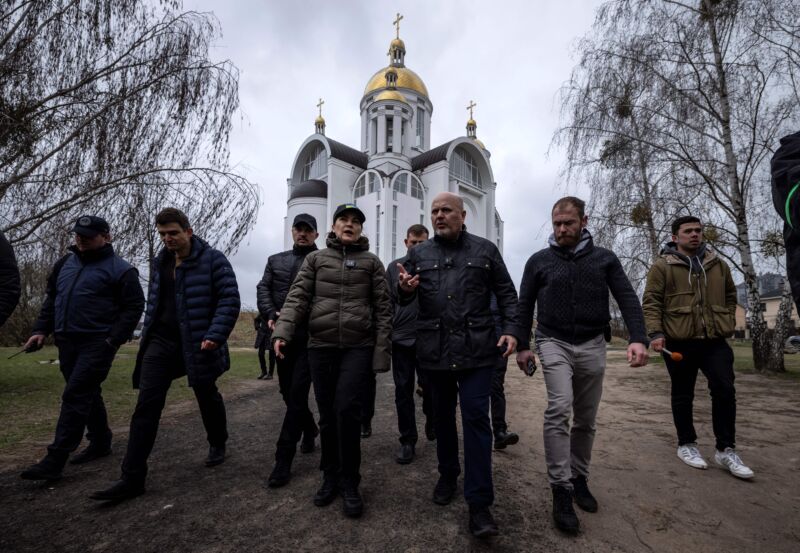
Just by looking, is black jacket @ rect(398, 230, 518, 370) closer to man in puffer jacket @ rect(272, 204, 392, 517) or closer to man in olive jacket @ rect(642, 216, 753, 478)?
man in puffer jacket @ rect(272, 204, 392, 517)

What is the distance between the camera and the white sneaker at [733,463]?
3.39m

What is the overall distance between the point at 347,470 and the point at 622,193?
1161 cm

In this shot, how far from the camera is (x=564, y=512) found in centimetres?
258

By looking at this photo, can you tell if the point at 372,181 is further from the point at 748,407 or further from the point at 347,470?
the point at 347,470

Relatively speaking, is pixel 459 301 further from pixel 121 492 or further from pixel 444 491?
pixel 121 492

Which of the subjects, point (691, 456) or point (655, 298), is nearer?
point (691, 456)

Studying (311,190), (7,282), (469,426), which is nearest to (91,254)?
(7,282)

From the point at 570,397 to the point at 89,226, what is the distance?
407cm

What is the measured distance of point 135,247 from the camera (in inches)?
264

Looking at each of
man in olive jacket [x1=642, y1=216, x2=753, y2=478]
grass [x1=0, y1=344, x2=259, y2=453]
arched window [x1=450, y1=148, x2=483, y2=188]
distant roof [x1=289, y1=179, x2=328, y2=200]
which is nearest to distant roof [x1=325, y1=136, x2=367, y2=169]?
distant roof [x1=289, y1=179, x2=328, y2=200]

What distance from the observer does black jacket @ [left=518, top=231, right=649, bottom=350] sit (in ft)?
9.79

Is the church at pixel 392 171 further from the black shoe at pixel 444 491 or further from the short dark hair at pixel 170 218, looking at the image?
the black shoe at pixel 444 491

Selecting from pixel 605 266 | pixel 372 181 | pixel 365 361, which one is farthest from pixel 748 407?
pixel 372 181

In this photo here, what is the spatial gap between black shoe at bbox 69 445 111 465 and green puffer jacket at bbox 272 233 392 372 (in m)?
2.29
